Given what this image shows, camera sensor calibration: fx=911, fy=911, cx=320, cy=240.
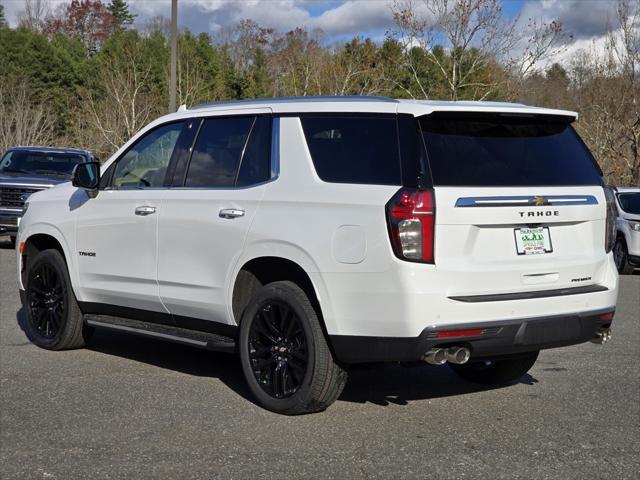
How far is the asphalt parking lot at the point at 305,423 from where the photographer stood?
4.86 m

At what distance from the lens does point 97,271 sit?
729 cm

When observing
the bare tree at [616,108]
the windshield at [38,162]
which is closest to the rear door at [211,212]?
the windshield at [38,162]

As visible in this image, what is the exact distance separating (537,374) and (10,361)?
4241mm

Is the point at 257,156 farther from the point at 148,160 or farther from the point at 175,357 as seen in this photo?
the point at 175,357

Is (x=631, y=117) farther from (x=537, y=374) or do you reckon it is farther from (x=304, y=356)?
(x=304, y=356)

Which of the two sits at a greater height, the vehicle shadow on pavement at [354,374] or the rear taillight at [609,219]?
the rear taillight at [609,219]

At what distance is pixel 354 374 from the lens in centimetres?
720

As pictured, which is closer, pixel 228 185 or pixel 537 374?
pixel 228 185

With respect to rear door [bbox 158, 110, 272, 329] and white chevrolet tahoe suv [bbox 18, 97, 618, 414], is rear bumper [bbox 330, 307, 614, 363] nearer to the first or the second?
white chevrolet tahoe suv [bbox 18, 97, 618, 414]

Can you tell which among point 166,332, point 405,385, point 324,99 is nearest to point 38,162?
point 166,332

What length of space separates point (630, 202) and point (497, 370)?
38.7 feet

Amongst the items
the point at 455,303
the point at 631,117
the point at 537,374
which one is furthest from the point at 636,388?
the point at 631,117

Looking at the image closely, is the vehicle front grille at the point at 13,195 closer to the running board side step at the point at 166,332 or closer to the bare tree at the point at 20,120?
the running board side step at the point at 166,332

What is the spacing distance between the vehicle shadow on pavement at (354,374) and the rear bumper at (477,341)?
1.77 feet
